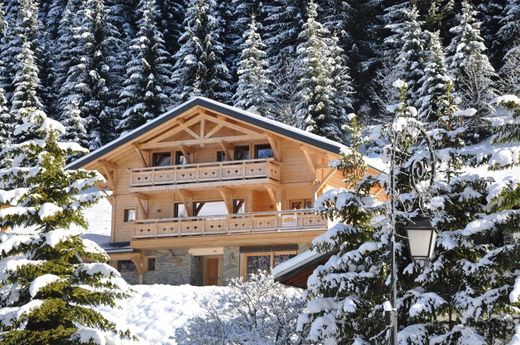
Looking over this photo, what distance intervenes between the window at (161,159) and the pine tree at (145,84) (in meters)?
17.5

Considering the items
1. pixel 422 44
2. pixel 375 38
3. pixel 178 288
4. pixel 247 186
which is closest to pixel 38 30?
pixel 375 38

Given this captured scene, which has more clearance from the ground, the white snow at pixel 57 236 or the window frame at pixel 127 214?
the window frame at pixel 127 214

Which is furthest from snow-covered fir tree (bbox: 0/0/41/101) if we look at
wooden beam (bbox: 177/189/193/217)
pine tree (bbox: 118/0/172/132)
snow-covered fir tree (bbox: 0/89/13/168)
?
wooden beam (bbox: 177/189/193/217)

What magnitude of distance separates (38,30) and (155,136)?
121ft

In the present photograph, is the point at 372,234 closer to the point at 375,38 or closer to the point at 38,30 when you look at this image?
the point at 375,38

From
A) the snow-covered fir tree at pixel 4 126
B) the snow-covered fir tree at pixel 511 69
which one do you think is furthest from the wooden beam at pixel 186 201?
the snow-covered fir tree at pixel 511 69

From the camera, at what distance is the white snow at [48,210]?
18.5 m

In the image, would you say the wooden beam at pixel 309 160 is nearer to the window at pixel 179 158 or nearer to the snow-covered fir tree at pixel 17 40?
the window at pixel 179 158

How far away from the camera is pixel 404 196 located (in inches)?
661

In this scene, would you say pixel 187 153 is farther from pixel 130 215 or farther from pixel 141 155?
pixel 130 215

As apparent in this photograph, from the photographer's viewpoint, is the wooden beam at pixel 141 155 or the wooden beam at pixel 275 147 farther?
the wooden beam at pixel 141 155

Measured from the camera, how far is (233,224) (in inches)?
1468

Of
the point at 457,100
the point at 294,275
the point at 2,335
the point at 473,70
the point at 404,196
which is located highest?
the point at 473,70

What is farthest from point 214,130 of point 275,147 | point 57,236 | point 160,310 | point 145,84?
point 145,84
